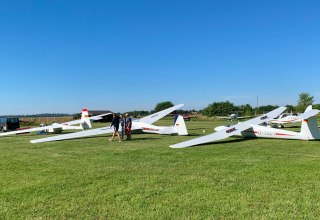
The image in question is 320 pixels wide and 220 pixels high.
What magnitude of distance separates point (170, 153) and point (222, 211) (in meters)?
6.81

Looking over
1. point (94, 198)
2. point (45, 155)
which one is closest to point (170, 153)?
point (45, 155)

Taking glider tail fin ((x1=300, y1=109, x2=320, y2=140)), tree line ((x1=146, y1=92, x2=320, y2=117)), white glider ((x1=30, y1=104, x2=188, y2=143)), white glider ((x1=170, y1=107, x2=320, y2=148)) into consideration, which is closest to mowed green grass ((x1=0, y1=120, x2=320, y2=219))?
white glider ((x1=170, y1=107, x2=320, y2=148))

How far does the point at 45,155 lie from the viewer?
12.0 meters

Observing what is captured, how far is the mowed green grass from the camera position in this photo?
511 cm

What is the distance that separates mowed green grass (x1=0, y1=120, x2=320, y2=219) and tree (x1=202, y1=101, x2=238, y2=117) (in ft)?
238

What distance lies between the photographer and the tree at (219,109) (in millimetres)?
84175

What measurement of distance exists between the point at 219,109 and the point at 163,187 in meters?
83.2

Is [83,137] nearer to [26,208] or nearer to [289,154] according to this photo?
[289,154]

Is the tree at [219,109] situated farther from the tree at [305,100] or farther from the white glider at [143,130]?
Result: the white glider at [143,130]

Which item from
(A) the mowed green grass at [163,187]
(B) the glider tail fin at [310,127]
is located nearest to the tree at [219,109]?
(B) the glider tail fin at [310,127]

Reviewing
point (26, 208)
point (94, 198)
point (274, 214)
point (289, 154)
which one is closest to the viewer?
point (274, 214)

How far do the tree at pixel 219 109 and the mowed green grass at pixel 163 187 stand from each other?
7239 cm

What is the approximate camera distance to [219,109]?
3477 inches

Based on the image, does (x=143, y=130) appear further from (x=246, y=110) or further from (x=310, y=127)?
(x=246, y=110)
